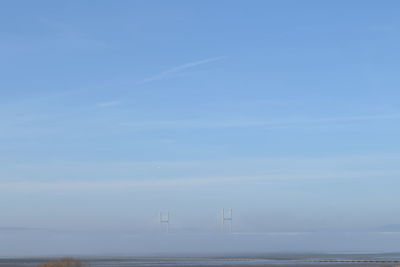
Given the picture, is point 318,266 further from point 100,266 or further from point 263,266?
point 100,266

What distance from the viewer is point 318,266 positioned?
10712 centimetres

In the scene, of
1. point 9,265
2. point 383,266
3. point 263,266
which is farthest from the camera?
point 9,265

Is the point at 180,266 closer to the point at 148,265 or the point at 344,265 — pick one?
the point at 148,265

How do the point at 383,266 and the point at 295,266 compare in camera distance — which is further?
the point at 295,266

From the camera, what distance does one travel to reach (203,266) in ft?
340

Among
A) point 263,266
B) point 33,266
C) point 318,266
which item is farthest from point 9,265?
point 318,266

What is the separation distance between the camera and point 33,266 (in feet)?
352

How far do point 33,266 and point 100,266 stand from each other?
9939mm

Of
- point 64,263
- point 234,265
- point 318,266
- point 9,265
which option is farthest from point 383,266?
point 9,265

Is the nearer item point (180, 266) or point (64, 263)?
point (64, 263)

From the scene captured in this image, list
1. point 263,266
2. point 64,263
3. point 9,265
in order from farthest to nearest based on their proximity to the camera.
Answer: point 9,265 < point 263,266 < point 64,263

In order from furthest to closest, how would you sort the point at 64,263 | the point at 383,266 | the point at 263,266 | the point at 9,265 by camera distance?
the point at 9,265 < the point at 263,266 < the point at 383,266 < the point at 64,263

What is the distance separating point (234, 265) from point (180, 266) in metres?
9.68

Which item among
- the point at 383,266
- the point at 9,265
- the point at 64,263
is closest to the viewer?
the point at 64,263
